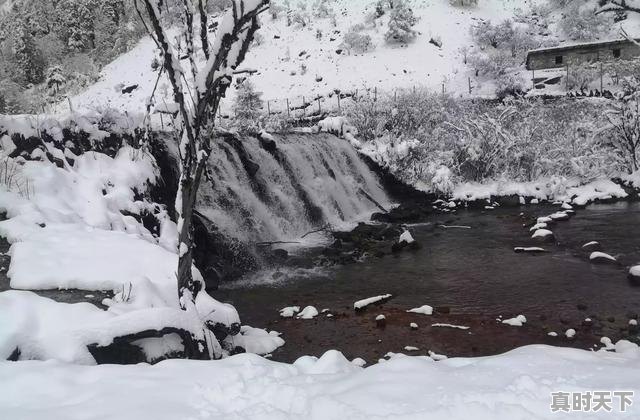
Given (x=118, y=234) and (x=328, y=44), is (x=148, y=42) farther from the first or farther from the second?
(x=118, y=234)

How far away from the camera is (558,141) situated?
56.9ft

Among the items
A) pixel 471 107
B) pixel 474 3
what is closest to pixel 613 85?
pixel 471 107

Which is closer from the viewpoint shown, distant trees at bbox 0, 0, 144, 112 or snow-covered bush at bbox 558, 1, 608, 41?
snow-covered bush at bbox 558, 1, 608, 41

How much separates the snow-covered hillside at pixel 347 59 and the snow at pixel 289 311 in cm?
2166

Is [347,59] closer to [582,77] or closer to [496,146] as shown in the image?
[582,77]

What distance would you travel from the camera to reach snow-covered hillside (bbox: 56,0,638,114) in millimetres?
30141

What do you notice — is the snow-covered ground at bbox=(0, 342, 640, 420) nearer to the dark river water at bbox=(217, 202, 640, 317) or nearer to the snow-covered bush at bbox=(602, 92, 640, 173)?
the dark river water at bbox=(217, 202, 640, 317)

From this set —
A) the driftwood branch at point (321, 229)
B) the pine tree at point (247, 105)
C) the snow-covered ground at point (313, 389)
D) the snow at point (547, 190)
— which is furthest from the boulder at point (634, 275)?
the pine tree at point (247, 105)

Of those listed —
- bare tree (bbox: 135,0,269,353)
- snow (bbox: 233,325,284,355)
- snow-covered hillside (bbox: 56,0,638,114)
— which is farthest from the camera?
snow-covered hillside (bbox: 56,0,638,114)

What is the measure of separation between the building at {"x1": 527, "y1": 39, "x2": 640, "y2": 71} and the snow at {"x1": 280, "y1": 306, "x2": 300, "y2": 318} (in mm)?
27981

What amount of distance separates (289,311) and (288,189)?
6555 millimetres

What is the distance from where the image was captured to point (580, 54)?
92.3 ft

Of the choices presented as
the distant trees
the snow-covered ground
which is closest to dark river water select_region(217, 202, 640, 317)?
the snow-covered ground

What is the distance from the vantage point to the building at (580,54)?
27.1 m
